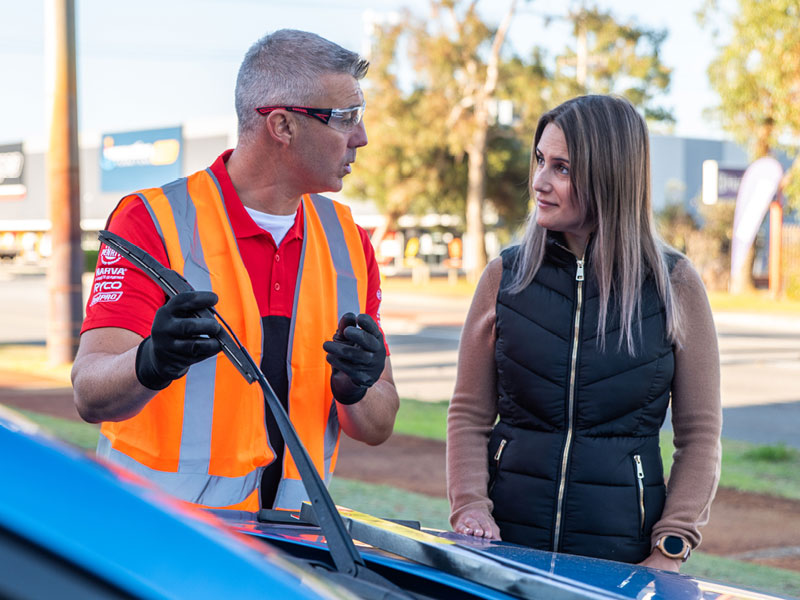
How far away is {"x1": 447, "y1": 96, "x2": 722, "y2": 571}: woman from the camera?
265cm

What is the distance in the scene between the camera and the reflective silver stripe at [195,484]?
2.29 meters

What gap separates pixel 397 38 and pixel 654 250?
120 ft

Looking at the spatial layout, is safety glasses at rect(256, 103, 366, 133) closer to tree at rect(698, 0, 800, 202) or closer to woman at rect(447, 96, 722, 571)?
woman at rect(447, 96, 722, 571)

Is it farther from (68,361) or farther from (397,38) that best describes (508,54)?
(68,361)

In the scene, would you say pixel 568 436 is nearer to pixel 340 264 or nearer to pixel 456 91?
pixel 340 264

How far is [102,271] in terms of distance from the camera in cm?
232

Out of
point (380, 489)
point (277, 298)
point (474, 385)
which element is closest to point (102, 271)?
point (277, 298)

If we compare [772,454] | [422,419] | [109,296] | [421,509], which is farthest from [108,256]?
[422,419]

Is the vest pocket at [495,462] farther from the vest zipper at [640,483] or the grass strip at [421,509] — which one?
the grass strip at [421,509]

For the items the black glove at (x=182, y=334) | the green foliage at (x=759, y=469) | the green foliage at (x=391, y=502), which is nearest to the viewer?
the black glove at (x=182, y=334)

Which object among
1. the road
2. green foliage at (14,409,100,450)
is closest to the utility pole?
green foliage at (14,409,100,450)

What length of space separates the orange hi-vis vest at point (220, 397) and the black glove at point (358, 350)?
8.7 inches

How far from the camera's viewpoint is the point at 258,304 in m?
2.44

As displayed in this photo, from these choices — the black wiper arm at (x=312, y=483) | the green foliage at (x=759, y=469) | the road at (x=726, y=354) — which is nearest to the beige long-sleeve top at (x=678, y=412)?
the black wiper arm at (x=312, y=483)
